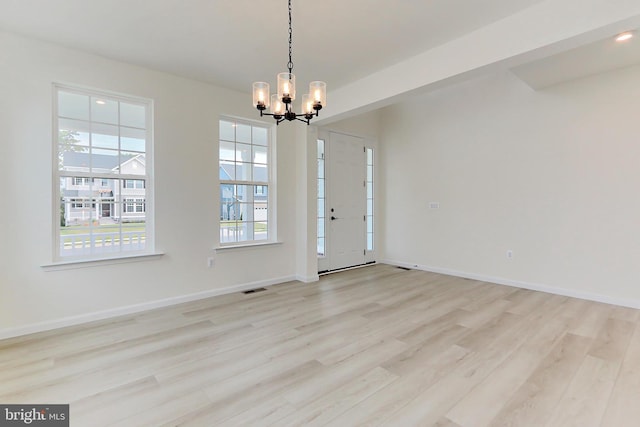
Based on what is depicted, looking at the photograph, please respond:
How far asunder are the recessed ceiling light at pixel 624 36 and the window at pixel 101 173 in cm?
497

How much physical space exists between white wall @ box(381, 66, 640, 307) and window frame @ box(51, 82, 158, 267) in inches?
169

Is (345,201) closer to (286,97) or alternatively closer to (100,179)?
(286,97)

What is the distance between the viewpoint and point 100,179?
331 cm

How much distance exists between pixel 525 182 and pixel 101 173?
5543 mm

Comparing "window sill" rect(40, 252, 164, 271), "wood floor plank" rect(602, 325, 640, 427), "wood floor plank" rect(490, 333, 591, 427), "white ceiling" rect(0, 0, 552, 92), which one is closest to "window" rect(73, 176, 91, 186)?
"window sill" rect(40, 252, 164, 271)

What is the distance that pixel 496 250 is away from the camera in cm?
459

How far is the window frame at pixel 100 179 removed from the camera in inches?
119

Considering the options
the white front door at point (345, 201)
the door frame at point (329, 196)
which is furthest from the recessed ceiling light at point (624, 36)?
the white front door at point (345, 201)

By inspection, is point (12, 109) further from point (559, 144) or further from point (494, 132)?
point (559, 144)

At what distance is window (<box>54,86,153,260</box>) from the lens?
3.12 m

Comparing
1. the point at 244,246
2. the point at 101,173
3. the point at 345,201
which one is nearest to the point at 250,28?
the point at 101,173

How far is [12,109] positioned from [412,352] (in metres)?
4.31

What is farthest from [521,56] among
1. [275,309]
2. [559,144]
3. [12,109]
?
[12,109]
